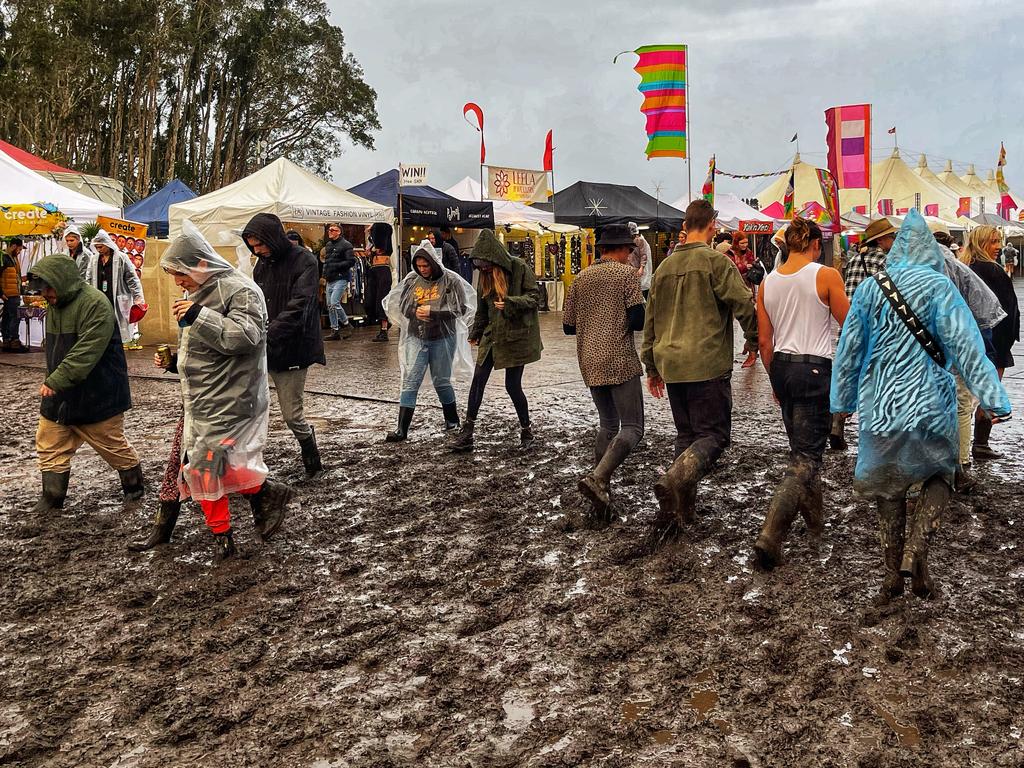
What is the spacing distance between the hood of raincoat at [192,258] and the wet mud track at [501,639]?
1430 mm

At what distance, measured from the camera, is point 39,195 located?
15031 millimetres

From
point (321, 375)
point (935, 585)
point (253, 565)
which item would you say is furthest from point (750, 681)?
point (321, 375)

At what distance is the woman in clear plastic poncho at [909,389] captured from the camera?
371cm

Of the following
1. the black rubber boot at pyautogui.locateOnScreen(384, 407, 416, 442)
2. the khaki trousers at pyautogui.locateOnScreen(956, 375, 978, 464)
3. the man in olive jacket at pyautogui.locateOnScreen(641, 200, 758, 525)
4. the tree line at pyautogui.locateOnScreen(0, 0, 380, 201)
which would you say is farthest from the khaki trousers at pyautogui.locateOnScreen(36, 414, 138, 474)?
the tree line at pyautogui.locateOnScreen(0, 0, 380, 201)

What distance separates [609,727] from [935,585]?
6.35ft

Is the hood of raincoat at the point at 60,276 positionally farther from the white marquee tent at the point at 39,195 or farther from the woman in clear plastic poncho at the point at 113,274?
the white marquee tent at the point at 39,195

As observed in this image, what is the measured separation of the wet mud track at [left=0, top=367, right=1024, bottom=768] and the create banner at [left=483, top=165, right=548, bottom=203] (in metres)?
18.2

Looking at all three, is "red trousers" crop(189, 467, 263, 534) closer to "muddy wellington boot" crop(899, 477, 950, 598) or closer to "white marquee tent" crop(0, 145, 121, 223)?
"muddy wellington boot" crop(899, 477, 950, 598)

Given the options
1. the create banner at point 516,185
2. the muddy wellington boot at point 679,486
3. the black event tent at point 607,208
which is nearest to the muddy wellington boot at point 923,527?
the muddy wellington boot at point 679,486

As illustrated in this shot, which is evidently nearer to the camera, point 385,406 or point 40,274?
point 40,274

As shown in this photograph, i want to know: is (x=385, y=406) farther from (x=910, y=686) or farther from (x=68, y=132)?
(x=68, y=132)

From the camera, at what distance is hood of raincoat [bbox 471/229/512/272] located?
6.91 metres

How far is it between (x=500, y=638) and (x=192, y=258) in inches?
93.0

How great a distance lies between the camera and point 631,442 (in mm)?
5348
